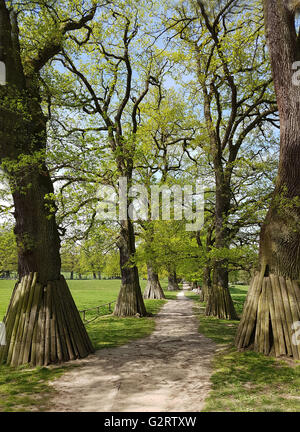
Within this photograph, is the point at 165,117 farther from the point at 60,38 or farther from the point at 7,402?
the point at 7,402

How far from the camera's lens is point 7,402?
4578 millimetres

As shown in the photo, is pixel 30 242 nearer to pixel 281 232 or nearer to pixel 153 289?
pixel 281 232

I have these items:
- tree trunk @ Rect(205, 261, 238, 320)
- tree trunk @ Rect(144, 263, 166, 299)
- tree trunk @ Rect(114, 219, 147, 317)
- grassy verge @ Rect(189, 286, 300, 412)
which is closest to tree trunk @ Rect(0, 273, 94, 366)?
grassy verge @ Rect(189, 286, 300, 412)

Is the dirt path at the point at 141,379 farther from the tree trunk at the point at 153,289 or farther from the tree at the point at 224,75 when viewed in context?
the tree trunk at the point at 153,289

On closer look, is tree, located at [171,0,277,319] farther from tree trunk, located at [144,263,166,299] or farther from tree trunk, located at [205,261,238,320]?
tree trunk, located at [144,263,166,299]

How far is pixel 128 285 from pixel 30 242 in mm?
8847

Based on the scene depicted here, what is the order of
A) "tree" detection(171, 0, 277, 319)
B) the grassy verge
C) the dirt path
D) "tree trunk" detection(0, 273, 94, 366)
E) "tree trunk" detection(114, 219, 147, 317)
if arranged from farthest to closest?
"tree trunk" detection(114, 219, 147, 317), "tree" detection(171, 0, 277, 319), "tree trunk" detection(0, 273, 94, 366), the dirt path, the grassy verge

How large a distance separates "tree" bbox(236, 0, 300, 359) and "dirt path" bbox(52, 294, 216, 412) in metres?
1.54

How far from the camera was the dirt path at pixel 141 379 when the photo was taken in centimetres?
443

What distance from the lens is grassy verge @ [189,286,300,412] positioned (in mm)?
4207

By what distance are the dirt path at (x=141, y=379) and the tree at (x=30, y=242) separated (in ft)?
3.13

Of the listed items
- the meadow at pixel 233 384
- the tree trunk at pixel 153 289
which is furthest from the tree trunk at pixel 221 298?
the tree trunk at pixel 153 289

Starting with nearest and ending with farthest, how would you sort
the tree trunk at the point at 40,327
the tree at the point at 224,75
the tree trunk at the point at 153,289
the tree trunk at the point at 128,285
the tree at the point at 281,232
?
the tree at the point at 281,232 → the tree trunk at the point at 40,327 → the tree at the point at 224,75 → the tree trunk at the point at 128,285 → the tree trunk at the point at 153,289
